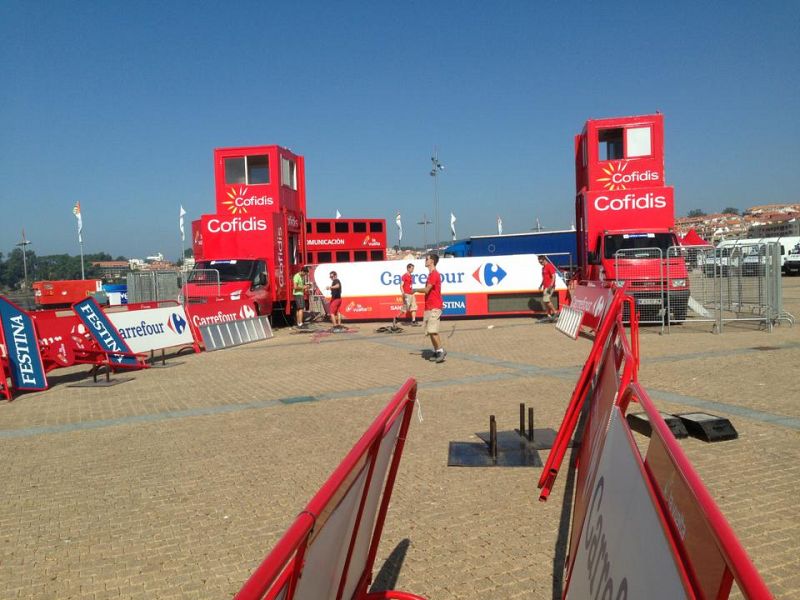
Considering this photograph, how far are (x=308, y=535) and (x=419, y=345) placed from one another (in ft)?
43.6

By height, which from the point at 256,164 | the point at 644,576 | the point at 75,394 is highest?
the point at 256,164

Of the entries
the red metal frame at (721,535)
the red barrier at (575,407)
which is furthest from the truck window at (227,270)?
the red metal frame at (721,535)

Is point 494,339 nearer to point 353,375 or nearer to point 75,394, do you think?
point 353,375

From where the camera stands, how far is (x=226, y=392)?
32.6 ft

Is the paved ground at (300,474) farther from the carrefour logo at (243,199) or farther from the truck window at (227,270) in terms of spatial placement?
the carrefour logo at (243,199)

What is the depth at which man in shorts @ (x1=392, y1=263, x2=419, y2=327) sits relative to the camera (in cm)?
1967

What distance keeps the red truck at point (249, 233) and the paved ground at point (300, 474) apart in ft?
24.6

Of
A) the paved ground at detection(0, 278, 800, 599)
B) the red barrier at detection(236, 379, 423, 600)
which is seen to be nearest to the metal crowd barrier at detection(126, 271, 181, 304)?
the paved ground at detection(0, 278, 800, 599)

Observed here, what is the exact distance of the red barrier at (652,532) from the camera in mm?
1458

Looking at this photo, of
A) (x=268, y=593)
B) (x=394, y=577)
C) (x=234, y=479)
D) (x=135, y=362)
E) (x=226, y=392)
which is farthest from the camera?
(x=135, y=362)

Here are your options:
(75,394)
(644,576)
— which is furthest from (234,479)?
(75,394)

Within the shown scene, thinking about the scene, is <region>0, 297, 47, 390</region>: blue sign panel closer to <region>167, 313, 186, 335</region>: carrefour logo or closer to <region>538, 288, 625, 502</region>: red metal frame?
<region>167, 313, 186, 335</region>: carrefour logo

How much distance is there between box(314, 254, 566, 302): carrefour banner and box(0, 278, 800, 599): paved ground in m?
9.02

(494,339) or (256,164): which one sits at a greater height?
(256,164)
